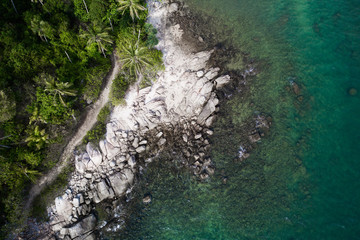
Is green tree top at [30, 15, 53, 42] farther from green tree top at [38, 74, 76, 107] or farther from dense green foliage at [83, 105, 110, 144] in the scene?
dense green foliage at [83, 105, 110, 144]

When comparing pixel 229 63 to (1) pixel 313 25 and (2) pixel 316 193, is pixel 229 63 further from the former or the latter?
(2) pixel 316 193

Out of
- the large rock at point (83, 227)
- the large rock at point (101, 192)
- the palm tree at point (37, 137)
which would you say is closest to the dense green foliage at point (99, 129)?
the palm tree at point (37, 137)

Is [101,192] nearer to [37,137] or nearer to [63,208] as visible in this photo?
[63,208]

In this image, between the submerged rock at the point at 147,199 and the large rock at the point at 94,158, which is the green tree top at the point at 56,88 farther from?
the submerged rock at the point at 147,199

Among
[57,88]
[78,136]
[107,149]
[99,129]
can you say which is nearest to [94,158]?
[107,149]

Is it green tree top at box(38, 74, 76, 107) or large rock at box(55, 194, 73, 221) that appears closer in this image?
green tree top at box(38, 74, 76, 107)

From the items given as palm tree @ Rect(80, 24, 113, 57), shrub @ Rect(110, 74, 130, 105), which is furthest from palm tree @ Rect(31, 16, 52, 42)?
shrub @ Rect(110, 74, 130, 105)

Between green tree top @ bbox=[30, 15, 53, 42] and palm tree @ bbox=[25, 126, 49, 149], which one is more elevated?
green tree top @ bbox=[30, 15, 53, 42]
